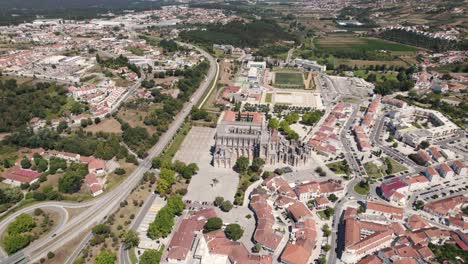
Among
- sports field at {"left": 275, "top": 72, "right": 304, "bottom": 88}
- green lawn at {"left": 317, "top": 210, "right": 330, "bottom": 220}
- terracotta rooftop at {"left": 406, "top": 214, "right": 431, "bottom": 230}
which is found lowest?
green lawn at {"left": 317, "top": 210, "right": 330, "bottom": 220}

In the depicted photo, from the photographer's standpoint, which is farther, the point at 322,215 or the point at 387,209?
the point at 322,215

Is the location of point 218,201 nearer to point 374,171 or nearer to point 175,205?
point 175,205

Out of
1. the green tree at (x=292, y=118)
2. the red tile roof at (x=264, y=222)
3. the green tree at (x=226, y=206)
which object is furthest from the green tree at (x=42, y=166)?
the green tree at (x=292, y=118)

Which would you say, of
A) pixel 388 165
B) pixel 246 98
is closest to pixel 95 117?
pixel 246 98

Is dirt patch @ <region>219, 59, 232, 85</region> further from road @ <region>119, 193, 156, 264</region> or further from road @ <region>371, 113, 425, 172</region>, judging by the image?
road @ <region>119, 193, 156, 264</region>

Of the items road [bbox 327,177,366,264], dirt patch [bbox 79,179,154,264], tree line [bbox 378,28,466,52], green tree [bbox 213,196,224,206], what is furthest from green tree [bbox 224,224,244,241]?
tree line [bbox 378,28,466,52]

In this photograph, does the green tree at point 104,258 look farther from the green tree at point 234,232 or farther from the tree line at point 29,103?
the tree line at point 29,103

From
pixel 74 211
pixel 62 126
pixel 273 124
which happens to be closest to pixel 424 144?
pixel 273 124
